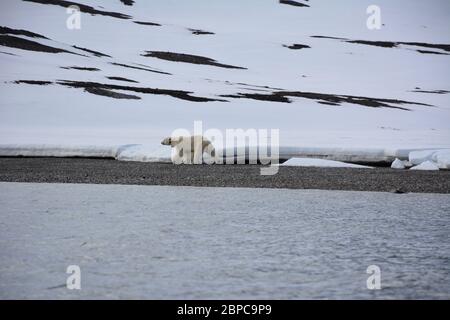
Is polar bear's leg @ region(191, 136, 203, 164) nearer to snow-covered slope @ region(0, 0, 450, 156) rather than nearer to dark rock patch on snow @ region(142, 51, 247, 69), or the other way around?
snow-covered slope @ region(0, 0, 450, 156)

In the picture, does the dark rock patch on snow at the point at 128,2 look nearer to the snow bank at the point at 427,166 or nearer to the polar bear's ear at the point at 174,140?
the polar bear's ear at the point at 174,140

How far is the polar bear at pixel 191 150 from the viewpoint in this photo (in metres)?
8.08

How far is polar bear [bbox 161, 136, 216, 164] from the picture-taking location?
26.5 feet

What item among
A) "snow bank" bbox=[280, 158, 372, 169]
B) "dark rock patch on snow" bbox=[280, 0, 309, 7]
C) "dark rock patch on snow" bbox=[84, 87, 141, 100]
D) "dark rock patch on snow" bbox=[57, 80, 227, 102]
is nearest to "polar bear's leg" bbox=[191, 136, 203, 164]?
"snow bank" bbox=[280, 158, 372, 169]

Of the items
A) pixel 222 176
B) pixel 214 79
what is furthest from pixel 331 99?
pixel 222 176

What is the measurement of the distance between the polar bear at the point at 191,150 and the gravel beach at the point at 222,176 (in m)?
0.34

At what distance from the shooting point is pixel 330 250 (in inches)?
93.7

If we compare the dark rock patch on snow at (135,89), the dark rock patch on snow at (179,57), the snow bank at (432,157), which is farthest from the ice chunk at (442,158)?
the dark rock patch on snow at (179,57)

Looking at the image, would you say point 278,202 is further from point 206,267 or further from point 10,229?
point 206,267

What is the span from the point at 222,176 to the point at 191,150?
6.90ft

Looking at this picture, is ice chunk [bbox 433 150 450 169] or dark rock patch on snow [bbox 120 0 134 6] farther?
dark rock patch on snow [bbox 120 0 134 6]

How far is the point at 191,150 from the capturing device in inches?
324

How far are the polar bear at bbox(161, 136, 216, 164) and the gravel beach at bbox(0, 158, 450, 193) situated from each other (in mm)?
336

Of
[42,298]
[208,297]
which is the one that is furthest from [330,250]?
[42,298]
